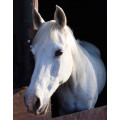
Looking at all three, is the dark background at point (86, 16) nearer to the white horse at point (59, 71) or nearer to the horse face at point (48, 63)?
the white horse at point (59, 71)

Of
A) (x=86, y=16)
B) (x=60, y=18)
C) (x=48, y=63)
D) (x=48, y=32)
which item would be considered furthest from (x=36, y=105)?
(x=86, y=16)

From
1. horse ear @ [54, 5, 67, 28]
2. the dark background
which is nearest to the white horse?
horse ear @ [54, 5, 67, 28]

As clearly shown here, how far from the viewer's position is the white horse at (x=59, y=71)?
4.36 feet

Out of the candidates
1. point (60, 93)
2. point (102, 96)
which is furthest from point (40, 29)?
point (102, 96)

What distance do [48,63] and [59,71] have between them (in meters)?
0.11

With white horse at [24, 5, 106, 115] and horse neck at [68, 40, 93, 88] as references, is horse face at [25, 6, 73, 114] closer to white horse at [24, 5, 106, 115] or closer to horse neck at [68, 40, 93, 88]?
white horse at [24, 5, 106, 115]

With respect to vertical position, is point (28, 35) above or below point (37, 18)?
below

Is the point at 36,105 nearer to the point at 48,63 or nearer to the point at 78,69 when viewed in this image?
the point at 48,63

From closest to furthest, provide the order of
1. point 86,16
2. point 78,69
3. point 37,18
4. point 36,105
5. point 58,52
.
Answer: point 36,105 → point 58,52 → point 37,18 → point 78,69 → point 86,16

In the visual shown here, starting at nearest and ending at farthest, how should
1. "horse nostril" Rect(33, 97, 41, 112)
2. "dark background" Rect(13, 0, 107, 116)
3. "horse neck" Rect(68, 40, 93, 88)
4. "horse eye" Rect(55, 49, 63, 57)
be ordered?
1. "horse nostril" Rect(33, 97, 41, 112)
2. "horse eye" Rect(55, 49, 63, 57)
3. "horse neck" Rect(68, 40, 93, 88)
4. "dark background" Rect(13, 0, 107, 116)

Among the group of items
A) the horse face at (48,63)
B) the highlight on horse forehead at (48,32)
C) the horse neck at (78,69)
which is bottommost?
the horse neck at (78,69)

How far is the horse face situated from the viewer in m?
1.30

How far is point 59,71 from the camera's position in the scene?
1.46 metres

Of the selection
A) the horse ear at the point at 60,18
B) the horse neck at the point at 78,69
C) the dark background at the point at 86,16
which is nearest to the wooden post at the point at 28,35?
the horse ear at the point at 60,18
